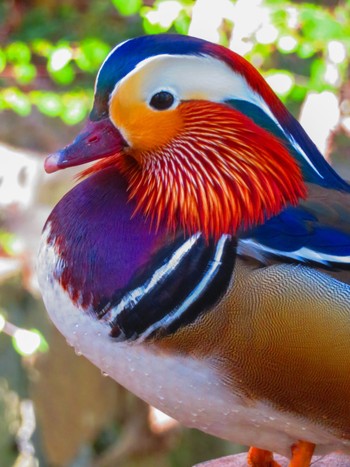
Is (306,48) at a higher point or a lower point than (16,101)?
higher

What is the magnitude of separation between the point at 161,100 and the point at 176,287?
23 centimetres

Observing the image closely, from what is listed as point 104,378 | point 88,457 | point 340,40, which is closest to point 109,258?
point 340,40

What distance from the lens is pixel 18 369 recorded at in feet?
9.82

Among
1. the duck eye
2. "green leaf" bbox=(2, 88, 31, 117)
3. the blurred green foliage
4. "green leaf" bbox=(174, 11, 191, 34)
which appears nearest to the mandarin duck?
the duck eye

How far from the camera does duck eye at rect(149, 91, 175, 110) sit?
1.12 meters

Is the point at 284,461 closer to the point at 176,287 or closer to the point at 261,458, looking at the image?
the point at 261,458

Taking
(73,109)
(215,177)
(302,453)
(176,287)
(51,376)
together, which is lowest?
(51,376)

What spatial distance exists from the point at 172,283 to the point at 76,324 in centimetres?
15

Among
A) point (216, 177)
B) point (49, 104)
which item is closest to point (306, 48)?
point (49, 104)

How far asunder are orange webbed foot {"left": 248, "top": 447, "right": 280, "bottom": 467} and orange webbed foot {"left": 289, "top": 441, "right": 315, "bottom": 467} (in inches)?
9.2

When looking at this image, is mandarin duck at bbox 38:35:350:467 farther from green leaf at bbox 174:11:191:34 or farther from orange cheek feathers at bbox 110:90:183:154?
green leaf at bbox 174:11:191:34

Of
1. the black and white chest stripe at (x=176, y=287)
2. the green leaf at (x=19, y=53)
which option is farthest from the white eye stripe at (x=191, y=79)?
the green leaf at (x=19, y=53)

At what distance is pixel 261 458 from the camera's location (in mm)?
1526

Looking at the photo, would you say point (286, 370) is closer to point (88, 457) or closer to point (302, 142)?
point (302, 142)
